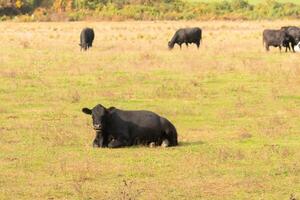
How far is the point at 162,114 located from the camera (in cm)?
1820

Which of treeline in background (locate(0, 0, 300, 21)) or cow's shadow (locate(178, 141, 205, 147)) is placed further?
treeline in background (locate(0, 0, 300, 21))

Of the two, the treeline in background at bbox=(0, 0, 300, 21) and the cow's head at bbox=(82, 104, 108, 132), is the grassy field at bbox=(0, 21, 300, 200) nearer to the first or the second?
the cow's head at bbox=(82, 104, 108, 132)

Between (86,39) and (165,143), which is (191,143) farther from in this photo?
(86,39)

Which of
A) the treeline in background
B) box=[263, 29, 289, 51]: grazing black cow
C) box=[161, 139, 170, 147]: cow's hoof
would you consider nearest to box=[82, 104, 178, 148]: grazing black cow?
box=[161, 139, 170, 147]: cow's hoof

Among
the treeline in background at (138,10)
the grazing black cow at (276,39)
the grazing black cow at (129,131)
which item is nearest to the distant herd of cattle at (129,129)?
the grazing black cow at (129,131)

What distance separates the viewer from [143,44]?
40.1 metres

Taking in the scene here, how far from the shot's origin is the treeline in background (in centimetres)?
7675

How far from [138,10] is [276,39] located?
45587 mm

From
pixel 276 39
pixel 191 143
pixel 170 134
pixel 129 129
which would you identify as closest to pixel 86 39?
pixel 276 39

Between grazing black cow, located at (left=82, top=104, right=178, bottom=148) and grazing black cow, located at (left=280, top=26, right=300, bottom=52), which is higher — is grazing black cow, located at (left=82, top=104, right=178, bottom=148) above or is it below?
below

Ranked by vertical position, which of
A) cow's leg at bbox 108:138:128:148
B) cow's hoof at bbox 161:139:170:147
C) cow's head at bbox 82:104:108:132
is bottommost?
cow's hoof at bbox 161:139:170:147

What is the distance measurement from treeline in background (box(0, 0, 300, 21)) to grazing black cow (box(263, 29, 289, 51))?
39.1 metres

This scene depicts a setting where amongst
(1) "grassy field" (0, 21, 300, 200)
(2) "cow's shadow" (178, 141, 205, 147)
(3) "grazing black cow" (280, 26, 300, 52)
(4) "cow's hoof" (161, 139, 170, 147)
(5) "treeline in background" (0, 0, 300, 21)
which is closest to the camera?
(1) "grassy field" (0, 21, 300, 200)

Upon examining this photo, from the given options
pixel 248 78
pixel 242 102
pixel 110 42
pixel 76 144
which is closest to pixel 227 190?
pixel 76 144
